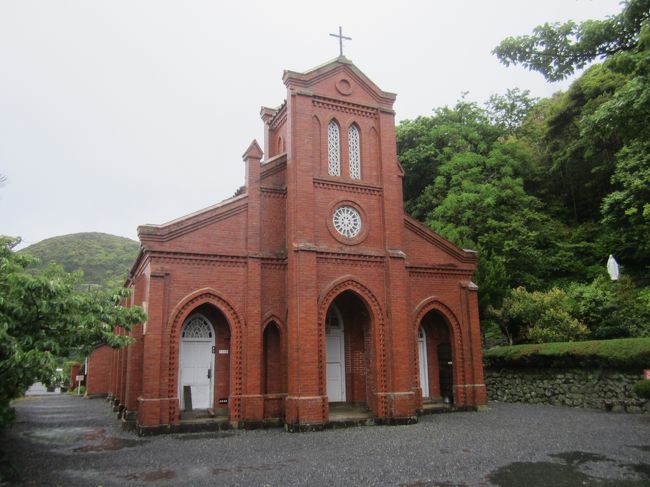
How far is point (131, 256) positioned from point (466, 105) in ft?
179

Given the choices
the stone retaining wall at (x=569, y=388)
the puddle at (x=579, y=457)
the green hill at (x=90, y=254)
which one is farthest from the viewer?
the green hill at (x=90, y=254)

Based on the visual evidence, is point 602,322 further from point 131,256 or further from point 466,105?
point 131,256

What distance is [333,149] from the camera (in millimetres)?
18672

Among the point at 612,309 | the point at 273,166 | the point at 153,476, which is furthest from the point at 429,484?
the point at 612,309

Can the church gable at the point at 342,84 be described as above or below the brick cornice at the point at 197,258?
above

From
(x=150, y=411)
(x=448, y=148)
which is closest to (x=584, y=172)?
(x=448, y=148)

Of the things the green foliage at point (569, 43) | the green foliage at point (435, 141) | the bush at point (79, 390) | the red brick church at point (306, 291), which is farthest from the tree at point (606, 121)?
the bush at point (79, 390)

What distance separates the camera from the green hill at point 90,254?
6769 cm

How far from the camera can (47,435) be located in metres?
15.6

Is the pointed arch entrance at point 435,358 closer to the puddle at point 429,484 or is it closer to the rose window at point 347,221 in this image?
the rose window at point 347,221

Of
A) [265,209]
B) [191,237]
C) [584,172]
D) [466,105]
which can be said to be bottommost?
[191,237]

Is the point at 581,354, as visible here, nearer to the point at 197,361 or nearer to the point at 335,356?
the point at 335,356

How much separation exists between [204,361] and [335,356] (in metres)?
5.08

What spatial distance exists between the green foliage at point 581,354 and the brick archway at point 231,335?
1252cm
